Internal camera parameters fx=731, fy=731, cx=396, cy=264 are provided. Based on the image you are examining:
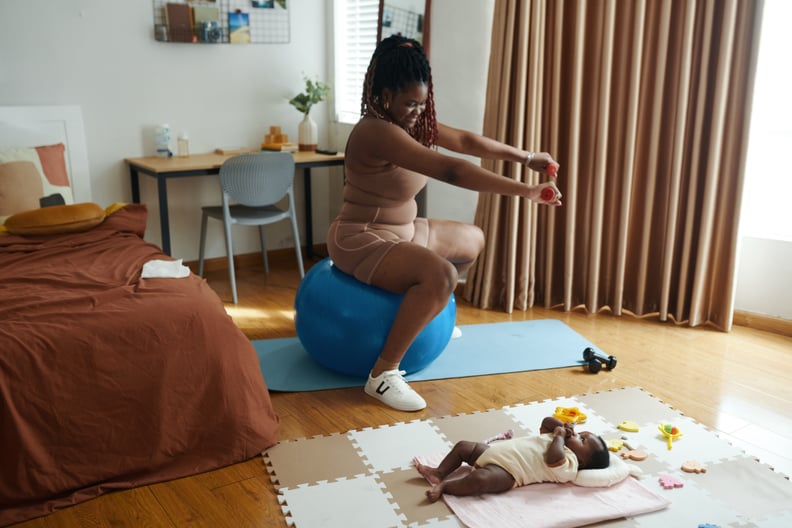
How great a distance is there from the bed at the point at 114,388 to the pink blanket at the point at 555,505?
0.70 metres

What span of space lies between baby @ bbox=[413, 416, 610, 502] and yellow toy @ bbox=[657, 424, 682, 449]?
357 mm

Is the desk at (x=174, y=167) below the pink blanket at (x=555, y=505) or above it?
above

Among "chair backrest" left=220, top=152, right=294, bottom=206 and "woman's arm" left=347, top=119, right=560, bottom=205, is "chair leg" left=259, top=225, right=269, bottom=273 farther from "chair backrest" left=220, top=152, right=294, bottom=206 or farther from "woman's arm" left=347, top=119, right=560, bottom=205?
"woman's arm" left=347, top=119, right=560, bottom=205

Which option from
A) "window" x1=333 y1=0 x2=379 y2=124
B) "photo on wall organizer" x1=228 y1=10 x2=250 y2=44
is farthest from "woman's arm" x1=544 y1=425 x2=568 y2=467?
"photo on wall organizer" x1=228 y1=10 x2=250 y2=44

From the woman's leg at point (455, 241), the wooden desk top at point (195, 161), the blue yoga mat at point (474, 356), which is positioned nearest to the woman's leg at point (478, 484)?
the blue yoga mat at point (474, 356)

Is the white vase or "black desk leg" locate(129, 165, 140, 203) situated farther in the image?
the white vase

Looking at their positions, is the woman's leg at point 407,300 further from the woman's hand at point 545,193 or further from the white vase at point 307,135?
the white vase at point 307,135

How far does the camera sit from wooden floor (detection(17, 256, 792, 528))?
6.39ft

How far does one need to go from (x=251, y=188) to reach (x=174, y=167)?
1.28ft

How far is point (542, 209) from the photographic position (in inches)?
142

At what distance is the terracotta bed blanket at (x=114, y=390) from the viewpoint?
6.26 ft

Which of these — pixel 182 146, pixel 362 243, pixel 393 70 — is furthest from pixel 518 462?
pixel 182 146

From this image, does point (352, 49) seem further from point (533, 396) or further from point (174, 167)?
point (533, 396)

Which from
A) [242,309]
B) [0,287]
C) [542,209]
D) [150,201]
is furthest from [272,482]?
[150,201]
